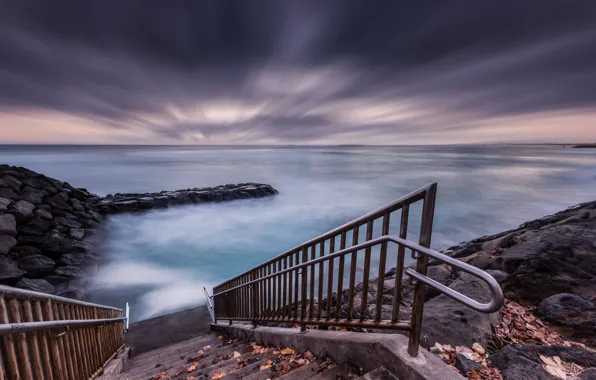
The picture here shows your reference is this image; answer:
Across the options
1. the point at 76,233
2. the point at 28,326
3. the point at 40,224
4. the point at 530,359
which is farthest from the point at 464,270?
the point at 76,233

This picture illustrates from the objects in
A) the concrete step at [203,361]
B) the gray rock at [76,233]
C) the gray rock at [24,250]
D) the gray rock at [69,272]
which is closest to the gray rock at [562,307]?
the concrete step at [203,361]

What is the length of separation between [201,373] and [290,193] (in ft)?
88.3

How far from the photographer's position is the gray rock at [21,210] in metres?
11.6

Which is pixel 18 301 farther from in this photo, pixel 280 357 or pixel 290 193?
pixel 290 193

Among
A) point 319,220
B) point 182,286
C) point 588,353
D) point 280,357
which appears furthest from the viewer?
point 319,220

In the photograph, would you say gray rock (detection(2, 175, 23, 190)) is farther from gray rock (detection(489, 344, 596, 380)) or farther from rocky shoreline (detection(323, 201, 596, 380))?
gray rock (detection(489, 344, 596, 380))

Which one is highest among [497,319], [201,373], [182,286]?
[497,319]

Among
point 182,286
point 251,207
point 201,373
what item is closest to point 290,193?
point 251,207

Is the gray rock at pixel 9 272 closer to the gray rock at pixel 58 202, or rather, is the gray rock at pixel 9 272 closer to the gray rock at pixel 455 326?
the gray rock at pixel 58 202

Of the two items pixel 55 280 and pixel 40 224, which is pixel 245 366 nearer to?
pixel 55 280

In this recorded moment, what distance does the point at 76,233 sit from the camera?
13211 mm

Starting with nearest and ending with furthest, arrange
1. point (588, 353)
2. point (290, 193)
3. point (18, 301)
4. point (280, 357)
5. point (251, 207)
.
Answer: point (18, 301) → point (588, 353) → point (280, 357) → point (251, 207) → point (290, 193)

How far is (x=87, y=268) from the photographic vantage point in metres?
11.3

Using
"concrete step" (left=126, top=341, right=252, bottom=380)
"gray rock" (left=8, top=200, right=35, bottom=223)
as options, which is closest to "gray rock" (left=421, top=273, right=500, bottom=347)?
"concrete step" (left=126, top=341, right=252, bottom=380)
